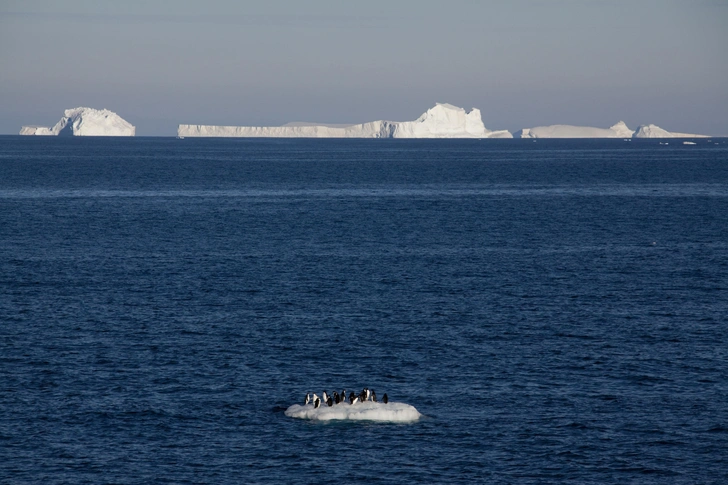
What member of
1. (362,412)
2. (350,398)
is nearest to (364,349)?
(350,398)

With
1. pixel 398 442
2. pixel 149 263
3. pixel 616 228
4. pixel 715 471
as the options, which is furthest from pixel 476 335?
pixel 616 228

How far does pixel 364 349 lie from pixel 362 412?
11.7 metres

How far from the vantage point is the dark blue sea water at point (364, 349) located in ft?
131

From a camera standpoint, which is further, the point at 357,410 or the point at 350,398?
the point at 350,398

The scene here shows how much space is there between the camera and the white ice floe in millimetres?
43719

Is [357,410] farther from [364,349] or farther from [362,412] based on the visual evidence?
[364,349]

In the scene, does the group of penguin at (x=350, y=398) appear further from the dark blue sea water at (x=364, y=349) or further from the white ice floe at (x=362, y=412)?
the dark blue sea water at (x=364, y=349)

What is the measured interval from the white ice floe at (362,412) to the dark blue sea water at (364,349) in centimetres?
68

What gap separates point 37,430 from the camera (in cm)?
4250

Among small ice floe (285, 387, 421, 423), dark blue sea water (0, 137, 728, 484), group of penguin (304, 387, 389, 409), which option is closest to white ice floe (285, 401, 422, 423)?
small ice floe (285, 387, 421, 423)

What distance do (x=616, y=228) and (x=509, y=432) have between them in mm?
70964

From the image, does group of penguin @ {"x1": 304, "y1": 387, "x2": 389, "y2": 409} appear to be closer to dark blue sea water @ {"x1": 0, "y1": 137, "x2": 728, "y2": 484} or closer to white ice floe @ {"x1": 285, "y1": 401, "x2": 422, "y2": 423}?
white ice floe @ {"x1": 285, "y1": 401, "x2": 422, "y2": 423}

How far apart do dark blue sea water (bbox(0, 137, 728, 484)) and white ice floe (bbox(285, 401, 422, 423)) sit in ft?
2.24

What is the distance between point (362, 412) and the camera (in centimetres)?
4397
